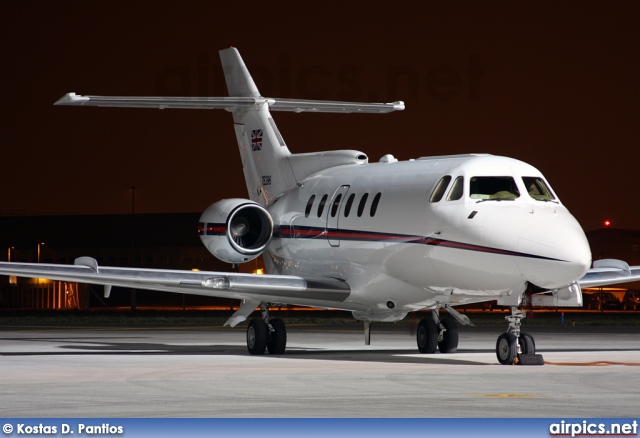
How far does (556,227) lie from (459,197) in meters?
2.06

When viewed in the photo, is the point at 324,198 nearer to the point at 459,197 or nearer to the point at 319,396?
the point at 459,197

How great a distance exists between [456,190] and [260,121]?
917 centimetres

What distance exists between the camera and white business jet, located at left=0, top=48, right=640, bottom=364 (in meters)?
19.4

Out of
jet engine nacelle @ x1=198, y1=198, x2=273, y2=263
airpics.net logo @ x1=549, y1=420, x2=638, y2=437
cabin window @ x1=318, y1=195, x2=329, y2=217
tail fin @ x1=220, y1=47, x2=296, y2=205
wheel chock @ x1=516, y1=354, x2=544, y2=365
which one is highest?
tail fin @ x1=220, y1=47, x2=296, y2=205

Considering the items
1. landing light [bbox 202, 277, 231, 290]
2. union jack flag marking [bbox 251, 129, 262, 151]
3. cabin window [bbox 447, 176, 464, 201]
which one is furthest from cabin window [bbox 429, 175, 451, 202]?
union jack flag marking [bbox 251, 129, 262, 151]

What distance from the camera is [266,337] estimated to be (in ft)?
78.0

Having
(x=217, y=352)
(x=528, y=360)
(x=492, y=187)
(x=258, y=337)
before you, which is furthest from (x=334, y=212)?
(x=528, y=360)

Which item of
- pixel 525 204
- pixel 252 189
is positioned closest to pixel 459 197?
pixel 525 204

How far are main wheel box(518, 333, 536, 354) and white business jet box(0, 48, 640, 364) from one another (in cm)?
3

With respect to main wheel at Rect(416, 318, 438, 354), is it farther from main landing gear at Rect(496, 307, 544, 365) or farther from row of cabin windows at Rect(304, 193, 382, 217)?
main landing gear at Rect(496, 307, 544, 365)

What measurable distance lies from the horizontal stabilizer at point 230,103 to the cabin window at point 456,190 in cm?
788

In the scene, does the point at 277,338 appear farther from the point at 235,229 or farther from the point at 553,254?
the point at 553,254

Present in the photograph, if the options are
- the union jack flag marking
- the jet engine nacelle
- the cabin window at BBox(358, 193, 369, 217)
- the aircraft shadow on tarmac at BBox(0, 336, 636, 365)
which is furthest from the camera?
the union jack flag marking

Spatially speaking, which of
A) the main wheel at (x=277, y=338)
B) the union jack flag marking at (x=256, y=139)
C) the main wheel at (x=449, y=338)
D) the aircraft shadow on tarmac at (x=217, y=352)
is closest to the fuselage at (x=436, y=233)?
the aircraft shadow on tarmac at (x=217, y=352)
